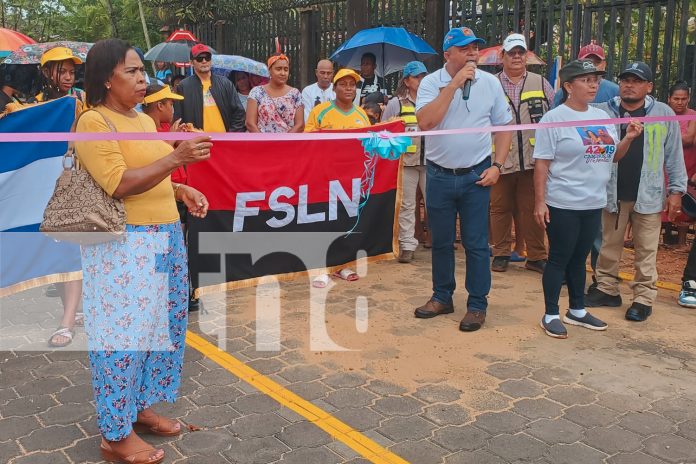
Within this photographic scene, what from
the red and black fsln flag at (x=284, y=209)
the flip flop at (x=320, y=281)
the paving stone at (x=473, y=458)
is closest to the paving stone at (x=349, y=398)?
the paving stone at (x=473, y=458)

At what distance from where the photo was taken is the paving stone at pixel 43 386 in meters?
4.39

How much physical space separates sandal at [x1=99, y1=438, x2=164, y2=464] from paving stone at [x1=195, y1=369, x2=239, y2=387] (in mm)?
931

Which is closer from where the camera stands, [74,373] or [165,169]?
[165,169]

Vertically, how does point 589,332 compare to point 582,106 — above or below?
below

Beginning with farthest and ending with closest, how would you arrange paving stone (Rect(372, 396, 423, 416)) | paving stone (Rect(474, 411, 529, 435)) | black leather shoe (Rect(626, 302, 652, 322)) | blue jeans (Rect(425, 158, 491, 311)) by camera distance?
black leather shoe (Rect(626, 302, 652, 322)) < blue jeans (Rect(425, 158, 491, 311)) < paving stone (Rect(372, 396, 423, 416)) < paving stone (Rect(474, 411, 529, 435))

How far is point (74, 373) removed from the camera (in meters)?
4.69

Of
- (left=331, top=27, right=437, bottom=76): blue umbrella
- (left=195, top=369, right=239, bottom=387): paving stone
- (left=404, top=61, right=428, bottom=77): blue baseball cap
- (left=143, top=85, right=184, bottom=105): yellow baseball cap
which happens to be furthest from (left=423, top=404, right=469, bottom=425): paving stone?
(left=331, top=27, right=437, bottom=76): blue umbrella

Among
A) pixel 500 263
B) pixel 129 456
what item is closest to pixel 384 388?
pixel 129 456

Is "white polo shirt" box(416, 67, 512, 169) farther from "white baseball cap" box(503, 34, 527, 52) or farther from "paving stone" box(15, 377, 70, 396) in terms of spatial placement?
"paving stone" box(15, 377, 70, 396)

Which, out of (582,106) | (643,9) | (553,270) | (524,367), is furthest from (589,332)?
(643,9)

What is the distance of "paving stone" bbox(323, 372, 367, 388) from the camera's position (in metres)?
4.46

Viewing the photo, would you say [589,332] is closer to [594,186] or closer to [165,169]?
[594,186]

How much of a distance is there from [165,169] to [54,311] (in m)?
3.36

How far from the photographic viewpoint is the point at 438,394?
14.2 feet
